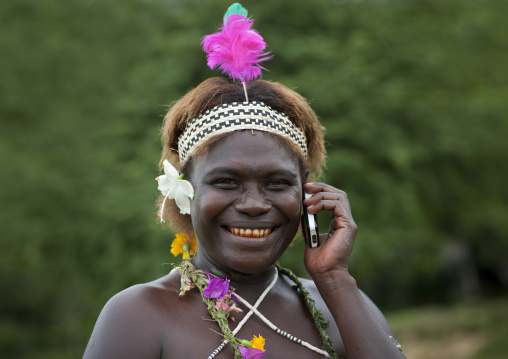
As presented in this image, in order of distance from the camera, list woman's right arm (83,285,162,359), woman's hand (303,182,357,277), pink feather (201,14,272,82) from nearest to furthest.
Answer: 1. woman's right arm (83,285,162,359)
2. woman's hand (303,182,357,277)
3. pink feather (201,14,272,82)

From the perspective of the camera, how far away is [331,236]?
279 centimetres

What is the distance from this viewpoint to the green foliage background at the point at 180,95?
9.09m

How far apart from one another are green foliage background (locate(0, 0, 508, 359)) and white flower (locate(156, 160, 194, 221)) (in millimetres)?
5663

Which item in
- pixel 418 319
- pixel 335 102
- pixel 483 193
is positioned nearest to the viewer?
pixel 335 102

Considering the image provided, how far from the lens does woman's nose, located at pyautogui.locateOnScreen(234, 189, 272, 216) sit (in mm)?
2525

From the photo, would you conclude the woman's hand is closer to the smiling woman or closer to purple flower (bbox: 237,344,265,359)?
the smiling woman

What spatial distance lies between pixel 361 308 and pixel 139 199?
6783 mm

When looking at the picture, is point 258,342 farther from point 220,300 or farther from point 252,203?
point 252,203

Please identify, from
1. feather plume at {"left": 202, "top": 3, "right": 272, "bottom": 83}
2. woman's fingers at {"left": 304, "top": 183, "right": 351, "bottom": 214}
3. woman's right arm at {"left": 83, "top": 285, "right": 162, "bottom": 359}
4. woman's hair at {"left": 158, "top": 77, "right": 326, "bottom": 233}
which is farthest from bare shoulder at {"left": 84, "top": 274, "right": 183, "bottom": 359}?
feather plume at {"left": 202, "top": 3, "right": 272, "bottom": 83}

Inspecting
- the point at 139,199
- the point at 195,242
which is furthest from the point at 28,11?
the point at 195,242

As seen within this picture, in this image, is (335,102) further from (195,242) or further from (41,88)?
(41,88)

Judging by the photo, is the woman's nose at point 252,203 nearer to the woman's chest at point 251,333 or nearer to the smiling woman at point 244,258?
the smiling woman at point 244,258

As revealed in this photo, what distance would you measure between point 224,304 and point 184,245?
0.47 m

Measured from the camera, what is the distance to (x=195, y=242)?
2967mm
